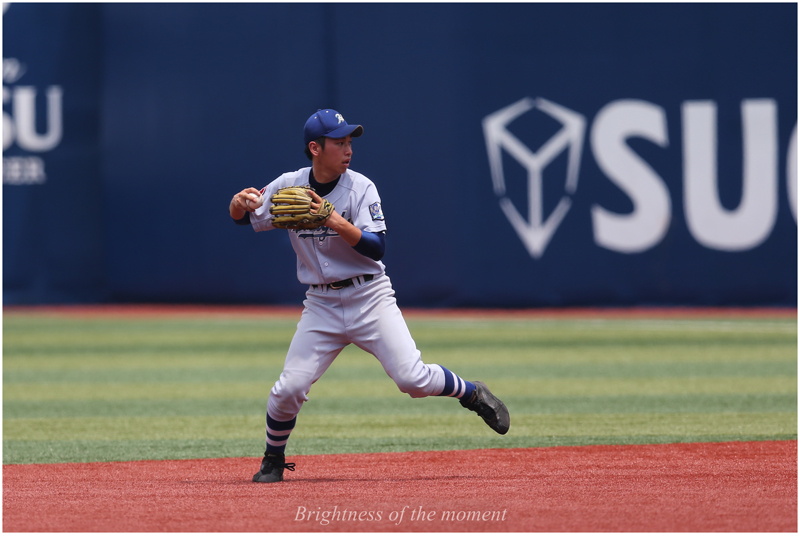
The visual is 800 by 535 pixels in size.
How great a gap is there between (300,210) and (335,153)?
0.43 m

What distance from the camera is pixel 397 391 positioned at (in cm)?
882

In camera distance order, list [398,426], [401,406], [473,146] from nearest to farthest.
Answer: [398,426] < [401,406] < [473,146]

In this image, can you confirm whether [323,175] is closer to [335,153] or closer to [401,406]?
[335,153]

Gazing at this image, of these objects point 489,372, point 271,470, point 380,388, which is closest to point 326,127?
point 271,470

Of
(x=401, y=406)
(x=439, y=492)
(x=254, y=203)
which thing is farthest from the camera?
(x=401, y=406)

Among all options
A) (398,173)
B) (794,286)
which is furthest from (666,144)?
(398,173)

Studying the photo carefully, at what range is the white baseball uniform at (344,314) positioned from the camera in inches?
183

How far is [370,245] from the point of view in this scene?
4.44 m

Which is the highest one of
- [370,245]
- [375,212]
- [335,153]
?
[335,153]

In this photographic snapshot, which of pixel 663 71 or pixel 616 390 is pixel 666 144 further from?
pixel 616 390

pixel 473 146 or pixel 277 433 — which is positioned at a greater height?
pixel 473 146

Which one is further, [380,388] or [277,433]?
[380,388]

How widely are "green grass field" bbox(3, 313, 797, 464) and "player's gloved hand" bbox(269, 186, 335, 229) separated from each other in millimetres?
2053

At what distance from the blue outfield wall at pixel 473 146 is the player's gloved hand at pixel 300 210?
11.2 metres
